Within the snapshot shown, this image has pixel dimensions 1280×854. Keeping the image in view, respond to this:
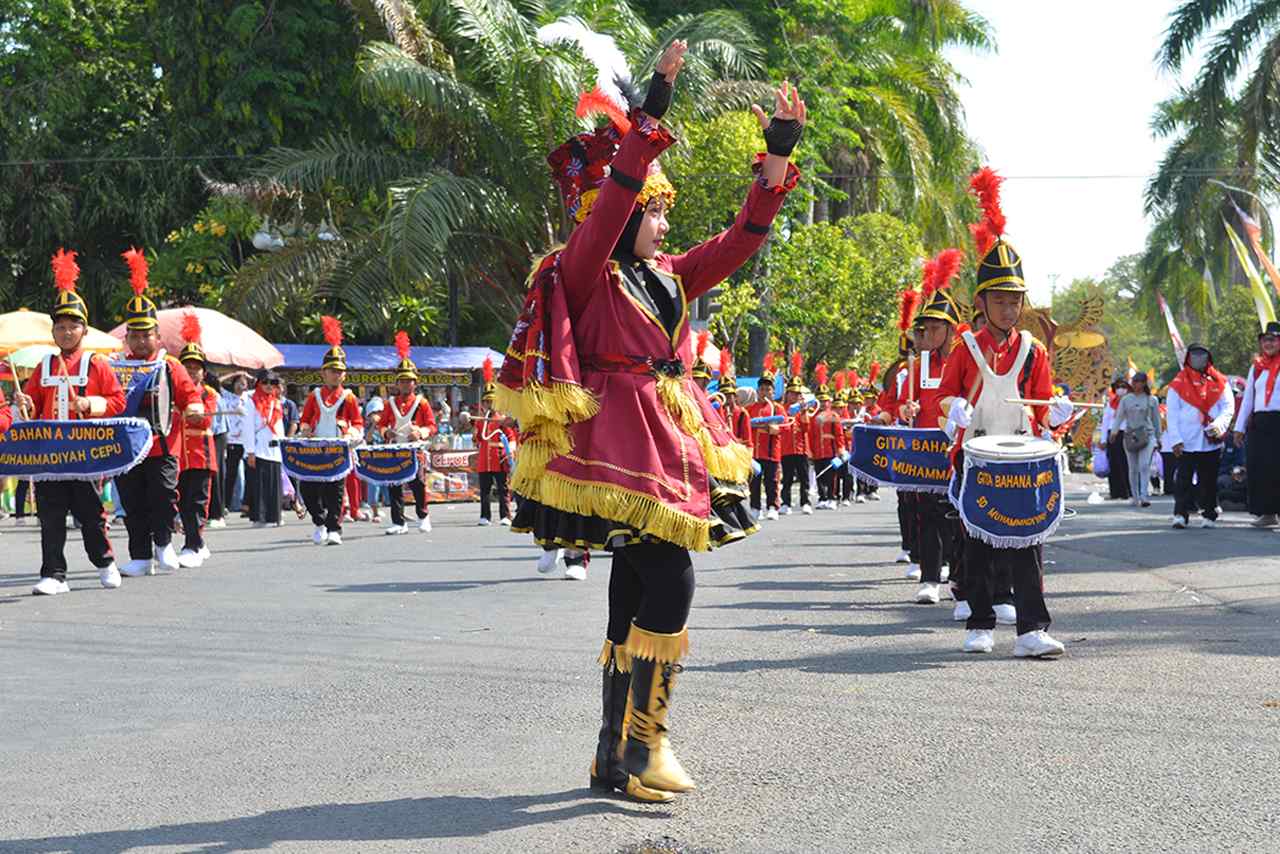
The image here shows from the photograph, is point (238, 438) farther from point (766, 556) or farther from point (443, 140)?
point (766, 556)

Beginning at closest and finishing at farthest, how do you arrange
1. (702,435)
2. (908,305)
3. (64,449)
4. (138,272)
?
(702,435) → (64,449) → (138,272) → (908,305)

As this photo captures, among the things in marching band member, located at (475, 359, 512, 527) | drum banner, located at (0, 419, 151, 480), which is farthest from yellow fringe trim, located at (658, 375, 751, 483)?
marching band member, located at (475, 359, 512, 527)

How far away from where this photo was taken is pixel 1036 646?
25.4ft

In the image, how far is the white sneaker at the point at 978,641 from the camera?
8.04 meters

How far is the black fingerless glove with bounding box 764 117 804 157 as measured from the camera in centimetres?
536

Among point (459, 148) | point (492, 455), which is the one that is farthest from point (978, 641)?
point (459, 148)

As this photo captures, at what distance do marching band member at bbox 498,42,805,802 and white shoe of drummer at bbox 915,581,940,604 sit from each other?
551 cm

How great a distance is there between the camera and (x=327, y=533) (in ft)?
57.4

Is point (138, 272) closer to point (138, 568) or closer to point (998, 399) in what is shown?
point (138, 568)

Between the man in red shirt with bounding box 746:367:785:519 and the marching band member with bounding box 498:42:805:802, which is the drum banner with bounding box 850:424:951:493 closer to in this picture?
the marching band member with bounding box 498:42:805:802

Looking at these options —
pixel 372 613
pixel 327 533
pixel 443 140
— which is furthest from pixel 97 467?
pixel 443 140

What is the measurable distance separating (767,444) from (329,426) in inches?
275

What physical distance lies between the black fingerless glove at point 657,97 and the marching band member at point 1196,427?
1400 cm

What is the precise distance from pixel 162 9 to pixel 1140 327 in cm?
8720
